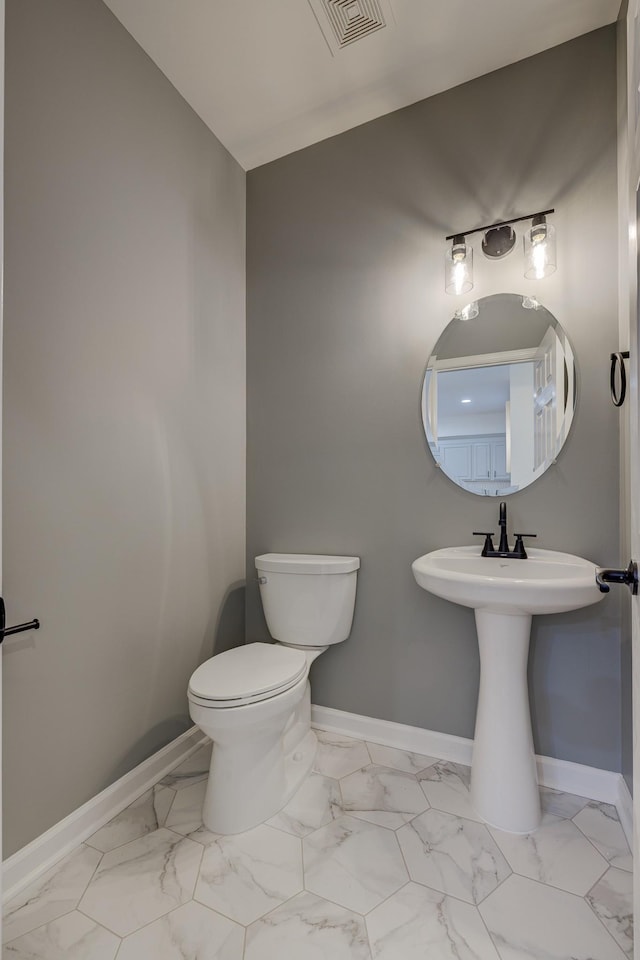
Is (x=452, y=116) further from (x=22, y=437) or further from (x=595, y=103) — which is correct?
(x=22, y=437)

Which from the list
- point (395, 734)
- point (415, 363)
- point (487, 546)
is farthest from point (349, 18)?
point (395, 734)

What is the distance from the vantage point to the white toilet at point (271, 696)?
55.9 inches

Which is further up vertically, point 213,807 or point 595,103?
point 595,103

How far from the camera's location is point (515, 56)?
1.75 m

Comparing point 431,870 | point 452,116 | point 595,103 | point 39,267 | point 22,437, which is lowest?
point 431,870

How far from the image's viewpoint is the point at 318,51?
176 centimetres

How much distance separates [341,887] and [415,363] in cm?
173

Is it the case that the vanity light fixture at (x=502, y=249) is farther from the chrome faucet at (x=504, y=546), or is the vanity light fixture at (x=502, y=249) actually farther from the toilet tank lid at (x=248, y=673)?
the toilet tank lid at (x=248, y=673)

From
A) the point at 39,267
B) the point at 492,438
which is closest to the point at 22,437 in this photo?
the point at 39,267

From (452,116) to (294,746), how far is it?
2542mm

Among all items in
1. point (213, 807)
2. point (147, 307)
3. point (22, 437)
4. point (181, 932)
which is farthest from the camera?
point (147, 307)

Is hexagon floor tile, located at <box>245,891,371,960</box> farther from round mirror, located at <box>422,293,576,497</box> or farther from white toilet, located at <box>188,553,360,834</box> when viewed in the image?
round mirror, located at <box>422,293,576,497</box>

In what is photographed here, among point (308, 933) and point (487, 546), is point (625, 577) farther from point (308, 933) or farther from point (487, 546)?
point (308, 933)

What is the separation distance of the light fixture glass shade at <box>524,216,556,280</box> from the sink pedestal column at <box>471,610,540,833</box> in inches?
47.2
